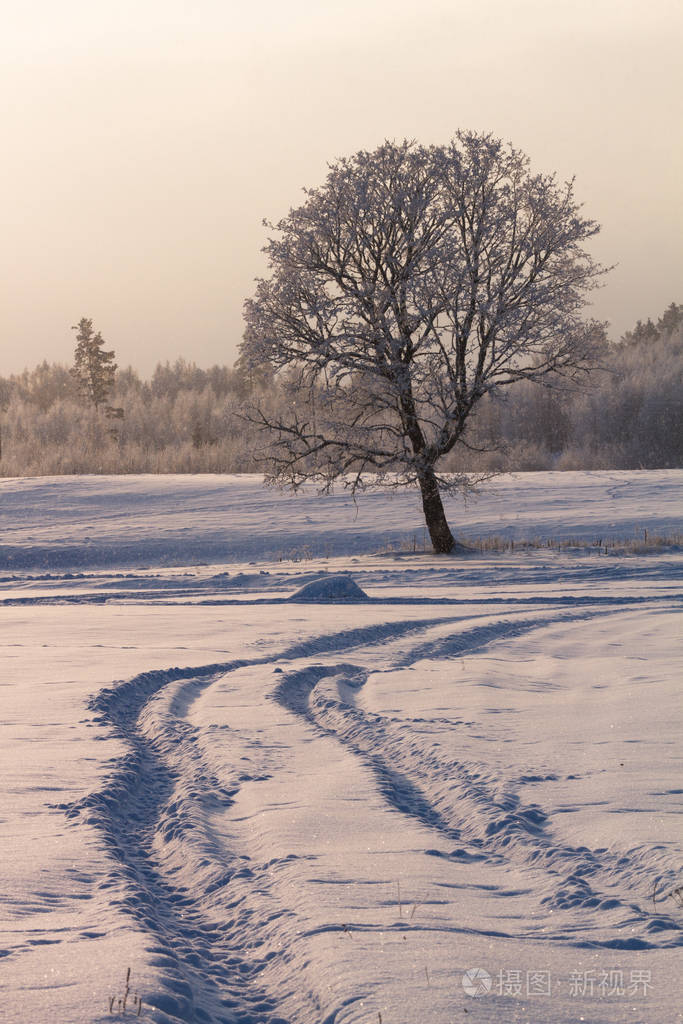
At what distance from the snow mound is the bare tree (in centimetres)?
549

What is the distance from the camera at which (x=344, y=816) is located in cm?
484

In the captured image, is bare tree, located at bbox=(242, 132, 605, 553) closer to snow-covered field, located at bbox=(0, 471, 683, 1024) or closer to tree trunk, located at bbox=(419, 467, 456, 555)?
tree trunk, located at bbox=(419, 467, 456, 555)

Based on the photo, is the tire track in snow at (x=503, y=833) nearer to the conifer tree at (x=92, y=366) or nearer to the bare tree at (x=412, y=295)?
the bare tree at (x=412, y=295)

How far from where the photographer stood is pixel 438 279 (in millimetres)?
19531

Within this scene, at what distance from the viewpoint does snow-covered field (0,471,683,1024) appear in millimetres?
3191

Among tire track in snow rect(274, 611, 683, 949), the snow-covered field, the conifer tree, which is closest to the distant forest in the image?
the conifer tree

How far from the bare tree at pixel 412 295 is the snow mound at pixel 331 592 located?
5491 millimetres

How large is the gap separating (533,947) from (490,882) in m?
0.65

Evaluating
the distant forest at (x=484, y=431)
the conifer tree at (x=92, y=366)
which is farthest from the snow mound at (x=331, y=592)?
the conifer tree at (x=92, y=366)

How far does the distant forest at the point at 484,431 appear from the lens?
40062mm

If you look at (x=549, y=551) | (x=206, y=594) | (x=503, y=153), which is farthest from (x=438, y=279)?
(x=206, y=594)

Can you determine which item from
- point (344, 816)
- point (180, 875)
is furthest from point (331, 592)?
point (180, 875)

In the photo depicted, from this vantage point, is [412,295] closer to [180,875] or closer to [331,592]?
[331,592]

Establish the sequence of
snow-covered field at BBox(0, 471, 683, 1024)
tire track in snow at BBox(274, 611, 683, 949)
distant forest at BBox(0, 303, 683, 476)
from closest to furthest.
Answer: snow-covered field at BBox(0, 471, 683, 1024) < tire track in snow at BBox(274, 611, 683, 949) < distant forest at BBox(0, 303, 683, 476)
